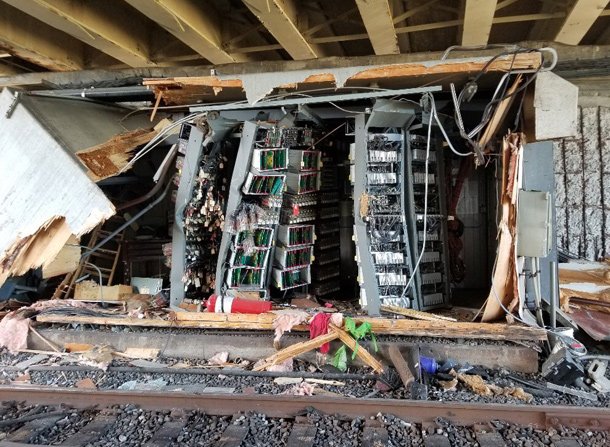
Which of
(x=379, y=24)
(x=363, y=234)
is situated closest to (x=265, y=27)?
(x=379, y=24)

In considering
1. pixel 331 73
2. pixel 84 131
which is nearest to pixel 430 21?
pixel 331 73

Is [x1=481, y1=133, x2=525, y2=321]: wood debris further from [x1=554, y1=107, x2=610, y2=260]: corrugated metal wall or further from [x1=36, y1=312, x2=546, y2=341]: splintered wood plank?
[x1=554, y1=107, x2=610, y2=260]: corrugated metal wall

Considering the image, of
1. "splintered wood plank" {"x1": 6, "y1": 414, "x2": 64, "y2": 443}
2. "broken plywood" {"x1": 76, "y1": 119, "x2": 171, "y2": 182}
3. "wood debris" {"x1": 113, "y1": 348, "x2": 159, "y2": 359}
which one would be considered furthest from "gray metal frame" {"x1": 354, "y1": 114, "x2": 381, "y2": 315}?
"splintered wood plank" {"x1": 6, "y1": 414, "x2": 64, "y2": 443}

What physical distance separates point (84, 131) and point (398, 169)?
14.0 ft

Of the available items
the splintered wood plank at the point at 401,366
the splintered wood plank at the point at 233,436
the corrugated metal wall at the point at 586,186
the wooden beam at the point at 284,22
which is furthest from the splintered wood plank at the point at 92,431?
the corrugated metal wall at the point at 586,186

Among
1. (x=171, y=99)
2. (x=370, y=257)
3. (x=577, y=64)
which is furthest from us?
(x=577, y=64)

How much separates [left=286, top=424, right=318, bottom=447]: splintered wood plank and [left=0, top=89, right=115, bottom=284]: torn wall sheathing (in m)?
3.16

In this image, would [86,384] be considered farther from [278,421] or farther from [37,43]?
[37,43]

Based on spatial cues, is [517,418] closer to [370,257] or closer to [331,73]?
[370,257]

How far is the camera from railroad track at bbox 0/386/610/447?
3215 millimetres

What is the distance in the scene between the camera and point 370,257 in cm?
517

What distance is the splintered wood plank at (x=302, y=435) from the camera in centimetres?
313

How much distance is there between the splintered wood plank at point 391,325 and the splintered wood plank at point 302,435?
147cm

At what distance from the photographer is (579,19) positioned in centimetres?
524
